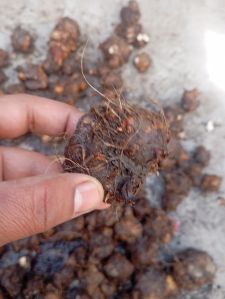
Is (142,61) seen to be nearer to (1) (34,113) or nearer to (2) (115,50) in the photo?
(2) (115,50)

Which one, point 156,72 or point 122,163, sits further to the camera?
point 156,72

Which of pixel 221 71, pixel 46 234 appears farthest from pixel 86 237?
pixel 221 71

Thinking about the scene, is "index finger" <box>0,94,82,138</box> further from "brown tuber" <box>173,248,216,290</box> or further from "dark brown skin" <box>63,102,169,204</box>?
"brown tuber" <box>173,248,216,290</box>

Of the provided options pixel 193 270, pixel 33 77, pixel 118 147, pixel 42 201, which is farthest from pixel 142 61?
pixel 42 201

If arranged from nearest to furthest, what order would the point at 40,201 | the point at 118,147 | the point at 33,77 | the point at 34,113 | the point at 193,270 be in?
the point at 40,201 → the point at 118,147 → the point at 34,113 → the point at 193,270 → the point at 33,77

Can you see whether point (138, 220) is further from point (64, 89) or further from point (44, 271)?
point (64, 89)

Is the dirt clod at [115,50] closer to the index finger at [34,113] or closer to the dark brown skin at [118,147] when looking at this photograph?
the index finger at [34,113]

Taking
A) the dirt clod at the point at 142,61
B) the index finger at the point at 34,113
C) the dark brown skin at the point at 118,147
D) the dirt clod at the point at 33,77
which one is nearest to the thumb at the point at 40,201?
the dark brown skin at the point at 118,147
